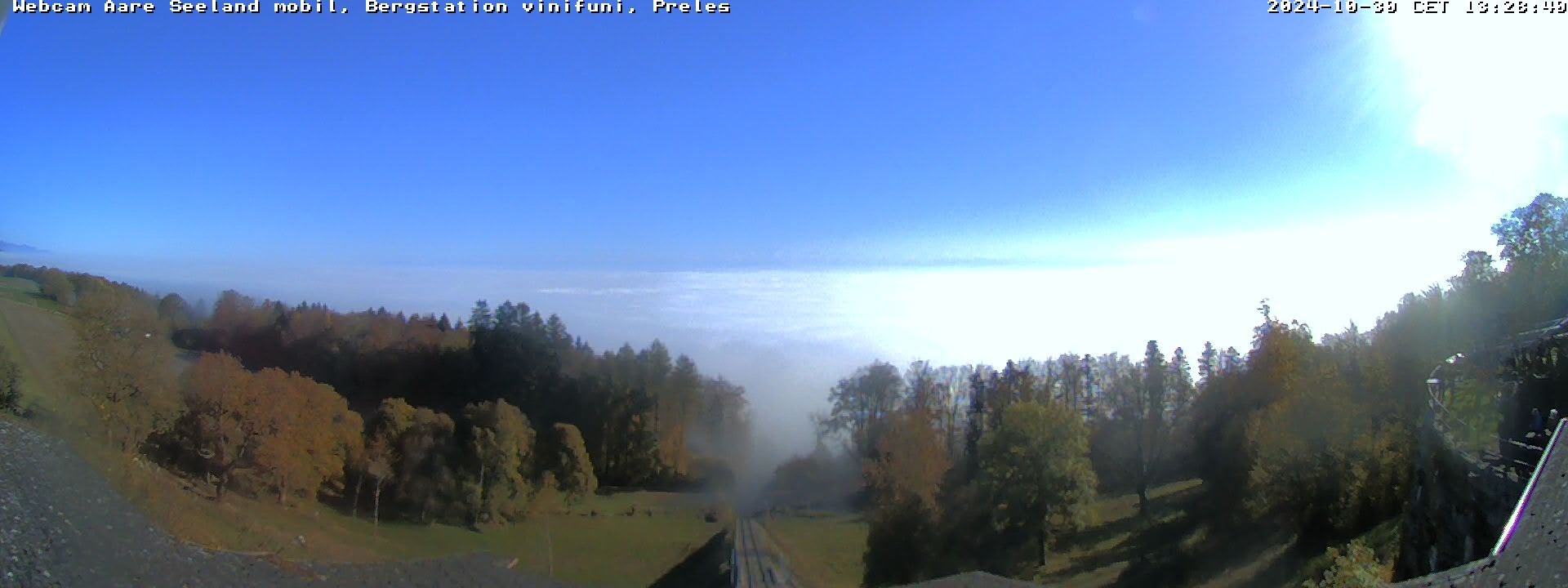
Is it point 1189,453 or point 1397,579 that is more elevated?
point 1189,453

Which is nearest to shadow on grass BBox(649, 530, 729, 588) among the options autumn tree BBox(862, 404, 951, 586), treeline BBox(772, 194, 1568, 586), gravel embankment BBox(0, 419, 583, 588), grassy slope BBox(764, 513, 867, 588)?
grassy slope BBox(764, 513, 867, 588)

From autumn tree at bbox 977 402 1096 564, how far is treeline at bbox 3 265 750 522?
2130 millimetres

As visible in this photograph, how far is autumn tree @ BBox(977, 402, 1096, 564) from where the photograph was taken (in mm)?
6555

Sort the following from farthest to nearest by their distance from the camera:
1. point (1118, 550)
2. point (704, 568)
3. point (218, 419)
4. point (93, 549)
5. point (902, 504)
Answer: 1. point (1118, 550)
2. point (902, 504)
3. point (704, 568)
4. point (218, 419)
5. point (93, 549)

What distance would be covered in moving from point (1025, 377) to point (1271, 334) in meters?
2.91

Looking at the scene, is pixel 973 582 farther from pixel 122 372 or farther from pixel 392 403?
pixel 122 372

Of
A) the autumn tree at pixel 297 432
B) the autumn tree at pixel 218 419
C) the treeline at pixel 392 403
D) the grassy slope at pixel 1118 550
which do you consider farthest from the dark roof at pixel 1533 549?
the autumn tree at pixel 218 419

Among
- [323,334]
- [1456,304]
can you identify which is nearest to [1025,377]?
[1456,304]

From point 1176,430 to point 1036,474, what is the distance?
3.45m

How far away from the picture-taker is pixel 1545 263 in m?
7.19

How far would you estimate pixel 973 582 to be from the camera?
19.4 ft

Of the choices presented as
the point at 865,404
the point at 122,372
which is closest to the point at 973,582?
the point at 865,404

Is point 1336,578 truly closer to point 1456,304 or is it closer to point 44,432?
point 1456,304

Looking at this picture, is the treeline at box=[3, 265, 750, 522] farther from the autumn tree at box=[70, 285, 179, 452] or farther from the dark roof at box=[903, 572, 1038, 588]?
the dark roof at box=[903, 572, 1038, 588]
